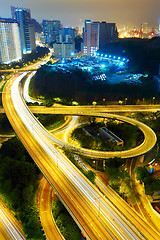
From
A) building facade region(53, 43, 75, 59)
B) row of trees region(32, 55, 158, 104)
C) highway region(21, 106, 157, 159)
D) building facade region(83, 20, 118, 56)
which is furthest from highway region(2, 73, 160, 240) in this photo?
building facade region(83, 20, 118, 56)

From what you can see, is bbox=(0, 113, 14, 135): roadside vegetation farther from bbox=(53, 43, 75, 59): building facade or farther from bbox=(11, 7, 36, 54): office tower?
bbox=(11, 7, 36, 54): office tower

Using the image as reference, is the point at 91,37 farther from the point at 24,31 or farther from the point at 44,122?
the point at 44,122

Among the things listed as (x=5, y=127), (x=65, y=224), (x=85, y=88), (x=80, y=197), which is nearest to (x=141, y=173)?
(x=80, y=197)

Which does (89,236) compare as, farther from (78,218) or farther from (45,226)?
(45,226)

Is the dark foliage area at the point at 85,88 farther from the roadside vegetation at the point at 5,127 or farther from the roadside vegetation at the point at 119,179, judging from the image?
the roadside vegetation at the point at 119,179

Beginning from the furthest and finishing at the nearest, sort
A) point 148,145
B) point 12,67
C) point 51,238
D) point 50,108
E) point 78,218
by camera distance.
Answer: point 12,67
point 50,108
point 148,145
point 51,238
point 78,218

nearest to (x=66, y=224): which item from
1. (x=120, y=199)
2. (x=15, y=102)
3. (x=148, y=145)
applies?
(x=120, y=199)
